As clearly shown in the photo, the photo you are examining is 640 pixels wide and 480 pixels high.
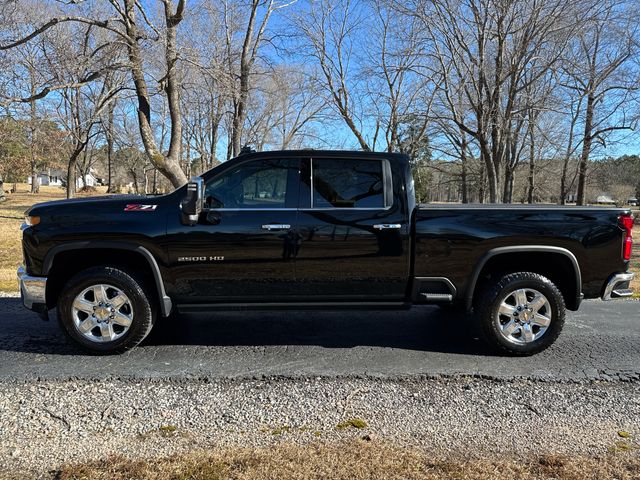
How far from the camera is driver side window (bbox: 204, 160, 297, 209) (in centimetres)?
443

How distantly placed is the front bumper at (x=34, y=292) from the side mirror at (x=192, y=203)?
141cm

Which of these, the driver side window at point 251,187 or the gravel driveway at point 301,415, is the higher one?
the driver side window at point 251,187

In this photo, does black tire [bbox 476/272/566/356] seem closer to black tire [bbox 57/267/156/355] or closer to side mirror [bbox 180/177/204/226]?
side mirror [bbox 180/177/204/226]

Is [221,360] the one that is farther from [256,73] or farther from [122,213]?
[256,73]

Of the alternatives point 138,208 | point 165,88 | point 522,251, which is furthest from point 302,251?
point 165,88

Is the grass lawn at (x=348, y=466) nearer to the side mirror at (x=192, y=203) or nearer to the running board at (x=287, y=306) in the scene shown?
the running board at (x=287, y=306)

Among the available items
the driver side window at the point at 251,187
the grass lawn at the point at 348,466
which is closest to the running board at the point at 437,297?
the driver side window at the point at 251,187

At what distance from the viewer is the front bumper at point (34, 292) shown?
4293 millimetres

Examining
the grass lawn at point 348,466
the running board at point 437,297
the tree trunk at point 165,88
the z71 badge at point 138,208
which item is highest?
the tree trunk at point 165,88

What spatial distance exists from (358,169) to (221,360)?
2.21m

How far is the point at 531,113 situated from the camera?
52.5 ft

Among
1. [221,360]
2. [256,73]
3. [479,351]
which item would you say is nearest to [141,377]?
[221,360]

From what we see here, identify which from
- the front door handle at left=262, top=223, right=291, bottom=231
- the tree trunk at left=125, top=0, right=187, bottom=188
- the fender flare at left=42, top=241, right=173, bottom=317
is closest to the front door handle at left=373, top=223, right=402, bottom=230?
the front door handle at left=262, top=223, right=291, bottom=231

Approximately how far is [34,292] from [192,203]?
1.68m
